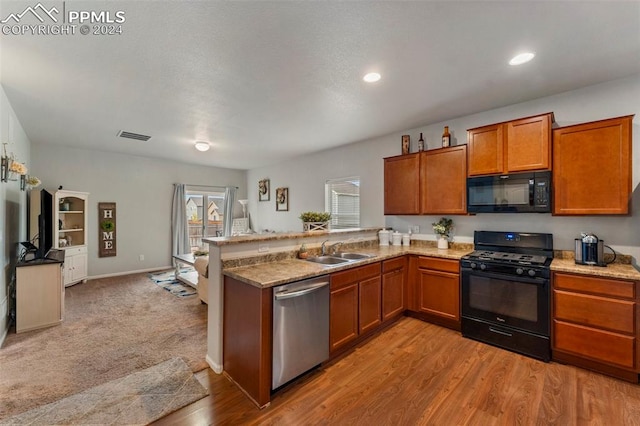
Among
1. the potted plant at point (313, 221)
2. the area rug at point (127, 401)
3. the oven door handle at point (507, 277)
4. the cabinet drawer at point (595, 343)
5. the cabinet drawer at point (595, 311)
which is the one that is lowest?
the area rug at point (127, 401)

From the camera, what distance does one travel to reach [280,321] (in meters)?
2.08

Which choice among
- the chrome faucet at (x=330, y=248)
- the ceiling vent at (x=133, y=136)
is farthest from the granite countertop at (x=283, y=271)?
the ceiling vent at (x=133, y=136)

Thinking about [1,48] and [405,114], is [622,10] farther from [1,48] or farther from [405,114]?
[1,48]

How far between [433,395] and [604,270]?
1858 mm

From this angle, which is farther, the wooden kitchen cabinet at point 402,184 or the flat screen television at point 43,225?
the wooden kitchen cabinet at point 402,184

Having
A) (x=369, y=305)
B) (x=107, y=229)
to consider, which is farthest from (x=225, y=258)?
(x=107, y=229)

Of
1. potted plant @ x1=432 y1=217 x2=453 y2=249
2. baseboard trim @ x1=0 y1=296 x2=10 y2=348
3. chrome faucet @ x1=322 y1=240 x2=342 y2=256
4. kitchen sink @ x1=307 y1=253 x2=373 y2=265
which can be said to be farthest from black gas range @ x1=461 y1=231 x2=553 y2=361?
baseboard trim @ x1=0 y1=296 x2=10 y2=348

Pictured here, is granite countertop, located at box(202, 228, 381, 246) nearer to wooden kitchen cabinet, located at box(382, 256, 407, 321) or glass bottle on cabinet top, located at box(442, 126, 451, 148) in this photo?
wooden kitchen cabinet, located at box(382, 256, 407, 321)

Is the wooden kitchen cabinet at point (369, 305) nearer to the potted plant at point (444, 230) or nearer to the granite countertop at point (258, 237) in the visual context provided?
the granite countertop at point (258, 237)

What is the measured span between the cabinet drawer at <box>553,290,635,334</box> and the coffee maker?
1.32 ft

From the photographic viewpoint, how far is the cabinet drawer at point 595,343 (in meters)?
2.21

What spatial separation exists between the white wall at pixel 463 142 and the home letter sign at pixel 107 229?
390cm

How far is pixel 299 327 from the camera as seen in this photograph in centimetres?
221

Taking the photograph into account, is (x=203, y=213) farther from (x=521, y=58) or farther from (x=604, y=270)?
(x=604, y=270)
